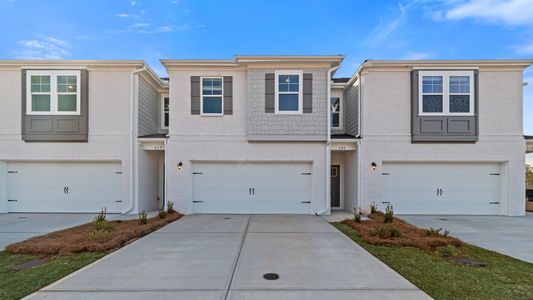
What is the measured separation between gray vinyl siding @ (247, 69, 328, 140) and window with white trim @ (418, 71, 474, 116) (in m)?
3.64

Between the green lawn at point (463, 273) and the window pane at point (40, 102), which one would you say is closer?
the green lawn at point (463, 273)

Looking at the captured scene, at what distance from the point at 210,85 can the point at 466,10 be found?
1066 centimetres

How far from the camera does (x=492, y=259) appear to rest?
17.6 ft

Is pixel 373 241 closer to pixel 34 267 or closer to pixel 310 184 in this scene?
pixel 310 184

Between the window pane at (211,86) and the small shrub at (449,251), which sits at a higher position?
the window pane at (211,86)

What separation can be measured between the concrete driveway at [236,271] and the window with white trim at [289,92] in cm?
491

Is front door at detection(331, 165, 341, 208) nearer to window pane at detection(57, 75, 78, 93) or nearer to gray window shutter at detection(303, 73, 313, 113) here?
gray window shutter at detection(303, 73, 313, 113)

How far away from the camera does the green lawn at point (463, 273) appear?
151 inches

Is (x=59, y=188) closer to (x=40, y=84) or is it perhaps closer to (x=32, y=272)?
(x=40, y=84)

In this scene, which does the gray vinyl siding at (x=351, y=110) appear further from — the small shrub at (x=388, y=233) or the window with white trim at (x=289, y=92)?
the small shrub at (x=388, y=233)

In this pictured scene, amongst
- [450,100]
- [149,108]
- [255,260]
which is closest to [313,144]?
[450,100]

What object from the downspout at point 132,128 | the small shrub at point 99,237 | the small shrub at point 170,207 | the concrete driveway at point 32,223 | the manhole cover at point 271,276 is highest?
the downspout at point 132,128

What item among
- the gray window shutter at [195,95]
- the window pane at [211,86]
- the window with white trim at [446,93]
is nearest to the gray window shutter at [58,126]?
the gray window shutter at [195,95]

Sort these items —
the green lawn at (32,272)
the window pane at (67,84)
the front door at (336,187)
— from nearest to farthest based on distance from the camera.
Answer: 1. the green lawn at (32,272)
2. the window pane at (67,84)
3. the front door at (336,187)
